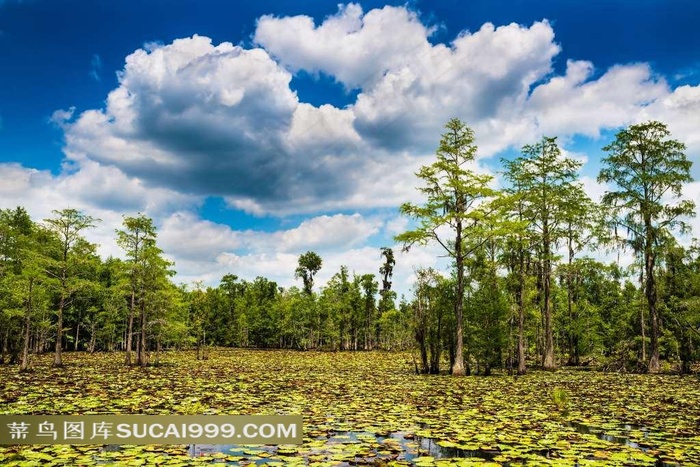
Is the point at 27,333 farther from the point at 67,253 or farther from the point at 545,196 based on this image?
the point at 545,196

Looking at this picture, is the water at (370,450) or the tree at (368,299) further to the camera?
the tree at (368,299)

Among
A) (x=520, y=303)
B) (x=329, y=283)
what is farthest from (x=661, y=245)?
(x=329, y=283)

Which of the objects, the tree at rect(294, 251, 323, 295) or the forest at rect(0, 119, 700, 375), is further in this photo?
the tree at rect(294, 251, 323, 295)

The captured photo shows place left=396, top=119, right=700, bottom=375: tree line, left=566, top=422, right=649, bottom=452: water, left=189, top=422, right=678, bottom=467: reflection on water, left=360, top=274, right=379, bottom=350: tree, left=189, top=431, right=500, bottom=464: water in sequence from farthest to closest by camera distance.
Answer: left=360, top=274, right=379, bottom=350: tree < left=396, top=119, right=700, bottom=375: tree line < left=566, top=422, right=649, bottom=452: water < left=189, top=431, right=500, bottom=464: water < left=189, top=422, right=678, bottom=467: reflection on water

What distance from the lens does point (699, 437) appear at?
8289 millimetres

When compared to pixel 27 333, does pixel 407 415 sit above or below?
below

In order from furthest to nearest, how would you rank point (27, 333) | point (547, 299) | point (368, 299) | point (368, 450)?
1. point (368, 299)
2. point (547, 299)
3. point (27, 333)
4. point (368, 450)

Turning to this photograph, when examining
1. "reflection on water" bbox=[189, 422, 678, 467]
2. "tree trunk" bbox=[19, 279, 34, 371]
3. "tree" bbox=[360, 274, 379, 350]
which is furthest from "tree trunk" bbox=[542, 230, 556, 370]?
"tree" bbox=[360, 274, 379, 350]

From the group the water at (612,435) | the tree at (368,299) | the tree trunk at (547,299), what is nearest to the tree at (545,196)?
the tree trunk at (547,299)

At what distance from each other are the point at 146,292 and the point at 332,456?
927 inches

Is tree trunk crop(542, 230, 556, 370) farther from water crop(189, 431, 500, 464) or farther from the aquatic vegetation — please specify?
water crop(189, 431, 500, 464)

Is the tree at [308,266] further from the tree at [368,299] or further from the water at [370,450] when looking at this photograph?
the water at [370,450]

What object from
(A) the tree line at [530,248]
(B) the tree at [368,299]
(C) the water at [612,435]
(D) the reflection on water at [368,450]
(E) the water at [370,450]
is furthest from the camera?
(B) the tree at [368,299]

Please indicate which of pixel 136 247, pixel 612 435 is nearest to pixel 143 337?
pixel 136 247
